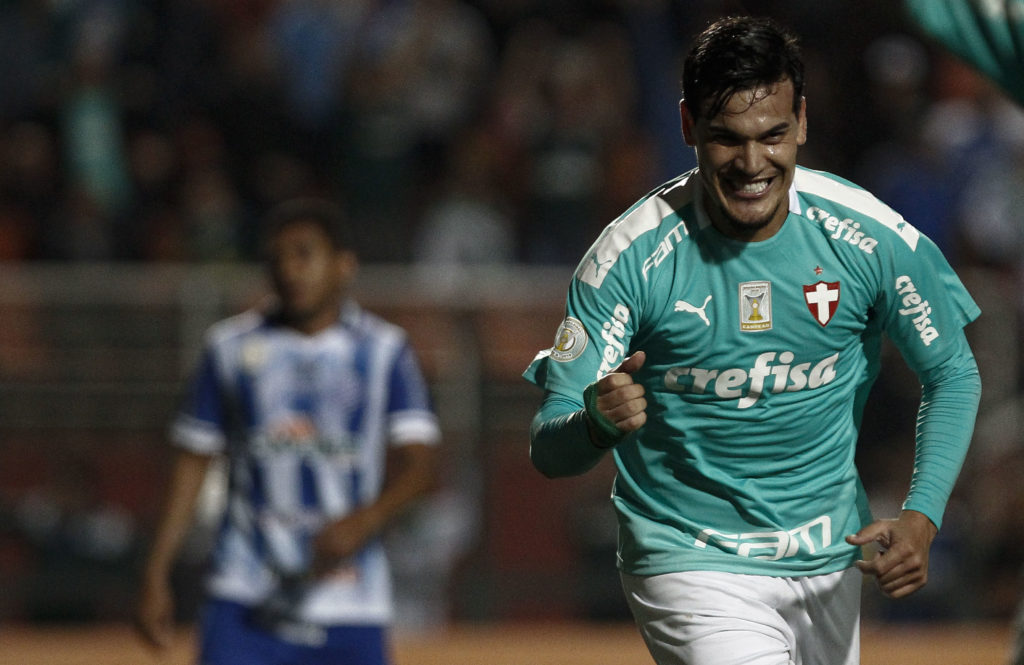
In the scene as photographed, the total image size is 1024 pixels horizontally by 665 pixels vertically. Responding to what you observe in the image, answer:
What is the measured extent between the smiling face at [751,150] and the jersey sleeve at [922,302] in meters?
0.35

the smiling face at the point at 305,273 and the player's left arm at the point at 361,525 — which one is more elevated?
the smiling face at the point at 305,273

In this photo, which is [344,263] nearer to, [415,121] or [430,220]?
[430,220]

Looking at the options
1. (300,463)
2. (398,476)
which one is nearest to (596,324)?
(398,476)

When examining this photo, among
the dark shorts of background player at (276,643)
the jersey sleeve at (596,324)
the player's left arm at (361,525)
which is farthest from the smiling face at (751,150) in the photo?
the dark shorts of background player at (276,643)

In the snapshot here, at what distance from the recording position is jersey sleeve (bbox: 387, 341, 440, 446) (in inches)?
239

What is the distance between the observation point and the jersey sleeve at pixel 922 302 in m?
4.04

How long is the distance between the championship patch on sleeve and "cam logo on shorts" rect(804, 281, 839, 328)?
0.58 m

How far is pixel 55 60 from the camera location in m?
12.7

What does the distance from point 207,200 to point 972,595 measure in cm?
589

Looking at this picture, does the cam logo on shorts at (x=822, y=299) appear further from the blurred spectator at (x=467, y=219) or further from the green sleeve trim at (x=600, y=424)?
the blurred spectator at (x=467, y=219)

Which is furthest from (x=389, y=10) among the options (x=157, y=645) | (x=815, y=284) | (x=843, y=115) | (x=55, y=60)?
(x=815, y=284)

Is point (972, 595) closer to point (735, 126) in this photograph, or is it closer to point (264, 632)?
point (264, 632)

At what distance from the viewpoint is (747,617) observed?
3.98 meters

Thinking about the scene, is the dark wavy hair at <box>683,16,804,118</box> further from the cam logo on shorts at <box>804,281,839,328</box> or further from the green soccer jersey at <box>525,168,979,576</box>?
the cam logo on shorts at <box>804,281,839,328</box>
